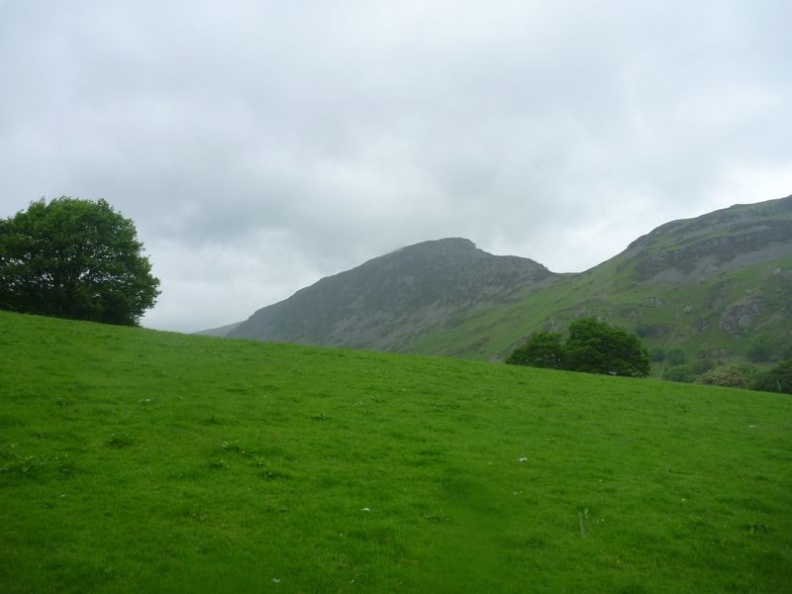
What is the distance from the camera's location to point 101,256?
58031mm

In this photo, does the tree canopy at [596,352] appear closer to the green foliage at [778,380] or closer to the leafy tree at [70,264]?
the green foliage at [778,380]

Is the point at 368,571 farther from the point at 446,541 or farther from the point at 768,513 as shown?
the point at 768,513

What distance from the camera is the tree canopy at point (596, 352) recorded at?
266 feet

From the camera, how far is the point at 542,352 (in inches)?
3521

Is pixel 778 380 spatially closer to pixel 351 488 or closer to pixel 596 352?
pixel 596 352

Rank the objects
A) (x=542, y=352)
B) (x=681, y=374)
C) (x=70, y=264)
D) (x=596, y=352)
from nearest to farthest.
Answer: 1. (x=70, y=264)
2. (x=596, y=352)
3. (x=542, y=352)
4. (x=681, y=374)

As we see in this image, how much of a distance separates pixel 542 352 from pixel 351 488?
254ft

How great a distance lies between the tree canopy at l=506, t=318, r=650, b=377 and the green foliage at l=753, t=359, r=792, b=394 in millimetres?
35316

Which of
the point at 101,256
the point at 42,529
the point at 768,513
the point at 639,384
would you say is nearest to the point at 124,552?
the point at 42,529

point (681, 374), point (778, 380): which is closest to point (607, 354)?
point (778, 380)

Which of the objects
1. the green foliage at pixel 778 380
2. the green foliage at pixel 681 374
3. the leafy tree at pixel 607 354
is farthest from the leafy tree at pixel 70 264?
the green foliage at pixel 681 374

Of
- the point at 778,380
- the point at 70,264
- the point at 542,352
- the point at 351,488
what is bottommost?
the point at 778,380

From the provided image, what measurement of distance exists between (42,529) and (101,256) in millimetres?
52122

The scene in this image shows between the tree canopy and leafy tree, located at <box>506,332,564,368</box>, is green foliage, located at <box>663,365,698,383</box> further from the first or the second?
the tree canopy
